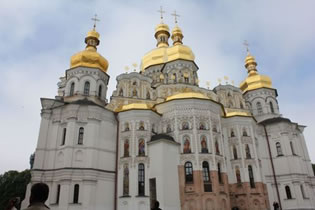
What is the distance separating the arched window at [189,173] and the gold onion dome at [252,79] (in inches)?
714

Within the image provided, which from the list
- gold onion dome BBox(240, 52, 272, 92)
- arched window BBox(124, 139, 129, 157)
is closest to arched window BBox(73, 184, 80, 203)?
arched window BBox(124, 139, 129, 157)

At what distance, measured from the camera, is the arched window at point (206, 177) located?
2193 cm

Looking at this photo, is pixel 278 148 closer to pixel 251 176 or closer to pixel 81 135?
pixel 251 176

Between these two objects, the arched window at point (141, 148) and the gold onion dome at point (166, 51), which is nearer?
the arched window at point (141, 148)

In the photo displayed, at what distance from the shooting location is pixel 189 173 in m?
22.5

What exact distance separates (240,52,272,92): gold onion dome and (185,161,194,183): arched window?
18.1m

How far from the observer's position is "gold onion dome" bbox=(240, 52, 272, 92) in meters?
35.8

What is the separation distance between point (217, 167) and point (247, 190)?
425 cm

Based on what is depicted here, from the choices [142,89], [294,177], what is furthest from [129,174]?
[294,177]

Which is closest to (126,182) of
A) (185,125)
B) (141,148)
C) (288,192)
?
(141,148)

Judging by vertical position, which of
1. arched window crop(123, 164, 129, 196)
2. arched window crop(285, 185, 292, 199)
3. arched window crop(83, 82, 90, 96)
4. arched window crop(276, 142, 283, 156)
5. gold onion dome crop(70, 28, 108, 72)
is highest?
gold onion dome crop(70, 28, 108, 72)

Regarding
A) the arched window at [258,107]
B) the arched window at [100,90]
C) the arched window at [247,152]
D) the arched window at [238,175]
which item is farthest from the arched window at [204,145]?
the arched window at [258,107]

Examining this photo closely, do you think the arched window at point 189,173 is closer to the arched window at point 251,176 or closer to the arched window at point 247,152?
the arched window at point 251,176

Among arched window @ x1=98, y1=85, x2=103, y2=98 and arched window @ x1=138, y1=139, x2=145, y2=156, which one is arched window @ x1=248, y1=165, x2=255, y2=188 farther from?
arched window @ x1=98, y1=85, x2=103, y2=98
